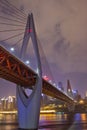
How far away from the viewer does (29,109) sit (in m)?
33.8

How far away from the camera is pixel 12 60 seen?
1155 inches

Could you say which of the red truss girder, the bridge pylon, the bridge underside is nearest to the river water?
the bridge pylon

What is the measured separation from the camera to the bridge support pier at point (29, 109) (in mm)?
33750

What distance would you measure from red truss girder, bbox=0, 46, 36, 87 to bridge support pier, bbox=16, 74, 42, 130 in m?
1.90

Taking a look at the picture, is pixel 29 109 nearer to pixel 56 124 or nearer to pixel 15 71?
pixel 15 71

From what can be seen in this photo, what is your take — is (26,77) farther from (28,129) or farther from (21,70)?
(28,129)

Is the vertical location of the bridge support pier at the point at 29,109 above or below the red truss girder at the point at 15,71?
below

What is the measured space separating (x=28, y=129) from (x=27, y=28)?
49.7 feet

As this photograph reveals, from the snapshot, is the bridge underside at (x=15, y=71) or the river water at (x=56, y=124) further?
the river water at (x=56, y=124)

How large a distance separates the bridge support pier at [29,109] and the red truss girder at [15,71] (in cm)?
190

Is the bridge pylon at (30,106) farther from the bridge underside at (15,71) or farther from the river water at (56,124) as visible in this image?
the river water at (56,124)

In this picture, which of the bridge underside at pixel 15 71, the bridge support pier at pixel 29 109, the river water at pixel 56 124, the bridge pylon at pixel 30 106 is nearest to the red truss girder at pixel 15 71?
the bridge underside at pixel 15 71

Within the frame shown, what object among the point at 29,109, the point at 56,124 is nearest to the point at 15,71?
the point at 29,109

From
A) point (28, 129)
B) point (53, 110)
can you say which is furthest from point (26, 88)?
point (53, 110)
